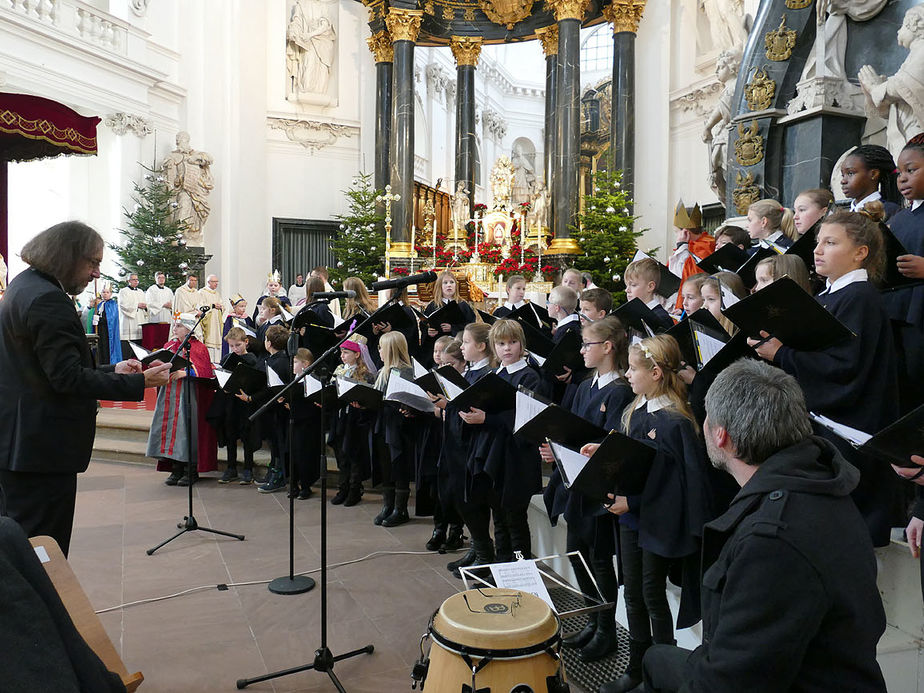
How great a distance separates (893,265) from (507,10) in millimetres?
15082

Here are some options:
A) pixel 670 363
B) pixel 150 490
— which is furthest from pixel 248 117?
pixel 670 363

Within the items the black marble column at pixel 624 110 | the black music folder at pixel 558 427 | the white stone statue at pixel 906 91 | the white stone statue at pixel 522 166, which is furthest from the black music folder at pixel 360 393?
the white stone statue at pixel 522 166

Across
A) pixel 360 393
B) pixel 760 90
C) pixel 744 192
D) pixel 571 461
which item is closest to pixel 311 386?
pixel 360 393

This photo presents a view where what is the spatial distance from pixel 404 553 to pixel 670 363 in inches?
102

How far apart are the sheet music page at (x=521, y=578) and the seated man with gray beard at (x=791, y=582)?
122cm

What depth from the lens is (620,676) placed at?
3016 millimetres

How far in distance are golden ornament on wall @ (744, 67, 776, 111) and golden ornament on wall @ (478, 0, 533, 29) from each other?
36.9ft

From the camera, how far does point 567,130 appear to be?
45.8 ft

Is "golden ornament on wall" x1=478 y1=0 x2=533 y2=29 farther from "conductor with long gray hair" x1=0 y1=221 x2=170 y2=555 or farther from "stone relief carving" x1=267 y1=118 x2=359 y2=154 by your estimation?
"conductor with long gray hair" x1=0 y1=221 x2=170 y2=555

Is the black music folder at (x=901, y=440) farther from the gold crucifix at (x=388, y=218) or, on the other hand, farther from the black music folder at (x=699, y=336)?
the gold crucifix at (x=388, y=218)

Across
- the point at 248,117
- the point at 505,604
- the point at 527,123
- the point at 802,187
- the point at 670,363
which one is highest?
the point at 527,123

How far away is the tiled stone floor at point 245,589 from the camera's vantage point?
3307 millimetres

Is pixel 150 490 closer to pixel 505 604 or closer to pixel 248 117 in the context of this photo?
pixel 505 604

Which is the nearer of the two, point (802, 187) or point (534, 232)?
point (802, 187)
